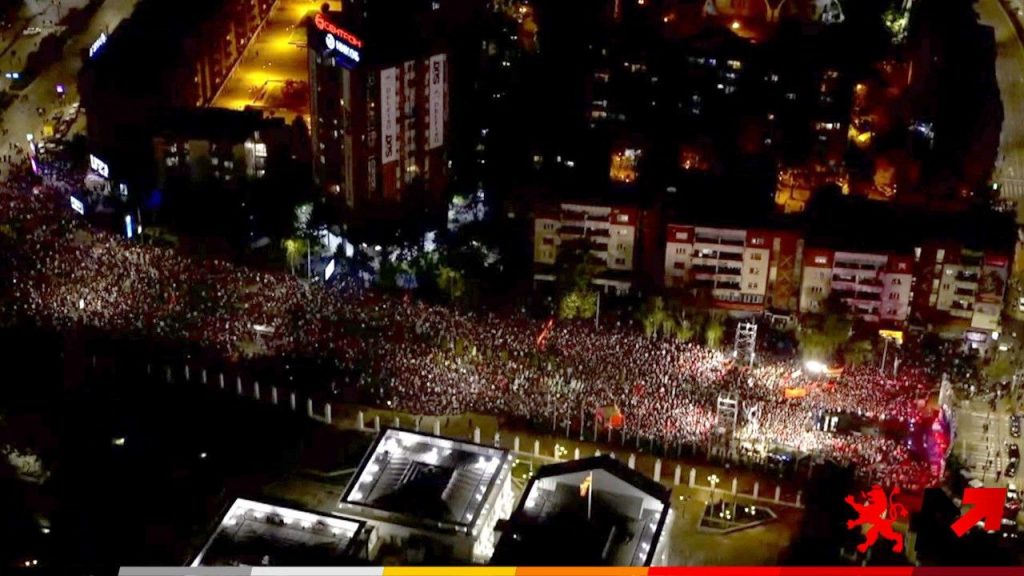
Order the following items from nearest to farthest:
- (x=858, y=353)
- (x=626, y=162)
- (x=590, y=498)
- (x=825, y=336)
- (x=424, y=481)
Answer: (x=590, y=498) → (x=424, y=481) → (x=858, y=353) → (x=825, y=336) → (x=626, y=162)

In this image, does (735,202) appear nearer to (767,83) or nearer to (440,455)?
(767,83)

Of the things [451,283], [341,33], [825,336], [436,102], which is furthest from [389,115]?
[825,336]

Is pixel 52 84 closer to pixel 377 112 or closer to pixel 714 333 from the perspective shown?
pixel 377 112

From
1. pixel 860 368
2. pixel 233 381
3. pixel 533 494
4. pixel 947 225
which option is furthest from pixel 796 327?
pixel 233 381

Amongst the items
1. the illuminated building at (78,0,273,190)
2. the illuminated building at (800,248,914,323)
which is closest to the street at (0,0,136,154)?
the illuminated building at (78,0,273,190)

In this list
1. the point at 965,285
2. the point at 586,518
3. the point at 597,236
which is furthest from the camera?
the point at 597,236
